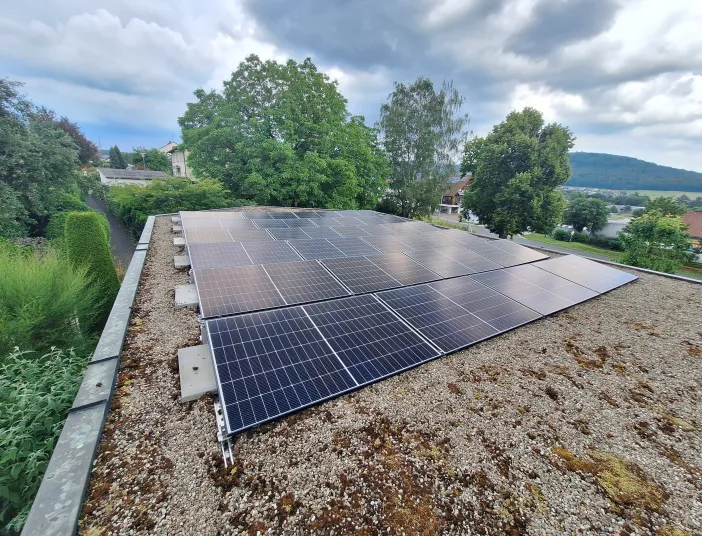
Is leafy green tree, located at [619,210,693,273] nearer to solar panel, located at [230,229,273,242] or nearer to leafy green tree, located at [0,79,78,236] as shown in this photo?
solar panel, located at [230,229,273,242]

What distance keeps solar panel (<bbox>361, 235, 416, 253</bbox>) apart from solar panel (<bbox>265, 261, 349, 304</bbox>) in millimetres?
2711

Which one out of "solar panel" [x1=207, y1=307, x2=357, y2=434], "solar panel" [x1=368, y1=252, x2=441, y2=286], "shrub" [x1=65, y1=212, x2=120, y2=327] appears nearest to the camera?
"solar panel" [x1=207, y1=307, x2=357, y2=434]

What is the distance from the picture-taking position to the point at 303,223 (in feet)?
36.0

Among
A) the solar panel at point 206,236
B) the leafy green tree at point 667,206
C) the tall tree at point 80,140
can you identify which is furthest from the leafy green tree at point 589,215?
the tall tree at point 80,140

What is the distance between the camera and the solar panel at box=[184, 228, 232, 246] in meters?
7.46

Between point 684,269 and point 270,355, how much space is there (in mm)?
42248

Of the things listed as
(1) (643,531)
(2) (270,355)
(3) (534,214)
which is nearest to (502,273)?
(1) (643,531)

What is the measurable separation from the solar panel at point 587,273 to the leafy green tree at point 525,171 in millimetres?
15599

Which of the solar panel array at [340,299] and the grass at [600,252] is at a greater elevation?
the solar panel array at [340,299]

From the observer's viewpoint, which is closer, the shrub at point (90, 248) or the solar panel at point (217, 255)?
the solar panel at point (217, 255)

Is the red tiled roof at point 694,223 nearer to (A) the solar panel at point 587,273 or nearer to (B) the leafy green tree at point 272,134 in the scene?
(A) the solar panel at point 587,273

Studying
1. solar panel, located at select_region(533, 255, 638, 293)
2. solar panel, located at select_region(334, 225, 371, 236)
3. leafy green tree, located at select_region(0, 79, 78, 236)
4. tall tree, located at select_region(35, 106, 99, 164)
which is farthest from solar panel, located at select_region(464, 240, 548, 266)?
tall tree, located at select_region(35, 106, 99, 164)

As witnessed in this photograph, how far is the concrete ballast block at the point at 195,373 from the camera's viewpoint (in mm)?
3438

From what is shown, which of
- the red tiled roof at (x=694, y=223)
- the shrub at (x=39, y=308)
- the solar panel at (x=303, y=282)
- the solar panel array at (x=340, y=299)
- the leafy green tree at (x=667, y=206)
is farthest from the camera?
the red tiled roof at (x=694, y=223)
